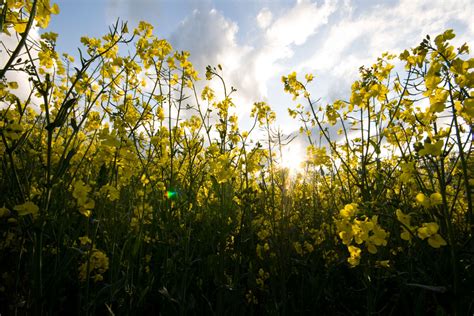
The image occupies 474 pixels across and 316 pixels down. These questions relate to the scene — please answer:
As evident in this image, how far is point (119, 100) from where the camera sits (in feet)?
10.7

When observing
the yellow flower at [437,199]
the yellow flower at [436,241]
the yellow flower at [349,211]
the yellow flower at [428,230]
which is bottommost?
the yellow flower at [436,241]

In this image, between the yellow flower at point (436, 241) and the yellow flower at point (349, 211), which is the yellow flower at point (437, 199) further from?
the yellow flower at point (349, 211)

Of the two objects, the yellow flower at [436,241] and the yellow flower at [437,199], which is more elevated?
the yellow flower at [437,199]

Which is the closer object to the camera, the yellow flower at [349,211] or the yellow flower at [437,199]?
the yellow flower at [437,199]

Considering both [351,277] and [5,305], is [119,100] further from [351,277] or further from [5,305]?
[351,277]

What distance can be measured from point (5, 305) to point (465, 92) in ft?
9.76

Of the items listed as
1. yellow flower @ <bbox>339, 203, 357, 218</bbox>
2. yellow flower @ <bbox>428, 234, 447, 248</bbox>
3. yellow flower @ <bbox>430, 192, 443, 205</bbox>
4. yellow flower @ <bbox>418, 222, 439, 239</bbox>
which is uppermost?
yellow flower @ <bbox>430, 192, 443, 205</bbox>

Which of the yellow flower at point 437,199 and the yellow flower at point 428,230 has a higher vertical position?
the yellow flower at point 437,199

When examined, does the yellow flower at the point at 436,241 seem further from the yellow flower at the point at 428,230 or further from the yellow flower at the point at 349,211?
the yellow flower at the point at 349,211

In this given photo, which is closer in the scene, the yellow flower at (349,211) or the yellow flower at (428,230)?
the yellow flower at (428,230)

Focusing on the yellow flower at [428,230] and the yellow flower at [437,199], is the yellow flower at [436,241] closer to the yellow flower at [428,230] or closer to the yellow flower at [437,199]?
the yellow flower at [428,230]

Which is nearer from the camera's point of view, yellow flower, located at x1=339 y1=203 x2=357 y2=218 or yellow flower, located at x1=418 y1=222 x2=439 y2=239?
yellow flower, located at x1=418 y1=222 x2=439 y2=239

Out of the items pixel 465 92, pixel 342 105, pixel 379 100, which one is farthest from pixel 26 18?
pixel 342 105

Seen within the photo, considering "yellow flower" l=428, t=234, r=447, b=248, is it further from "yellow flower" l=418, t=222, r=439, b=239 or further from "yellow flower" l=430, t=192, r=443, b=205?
"yellow flower" l=430, t=192, r=443, b=205
